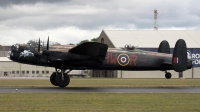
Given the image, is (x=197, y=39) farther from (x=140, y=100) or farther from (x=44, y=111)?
(x=44, y=111)

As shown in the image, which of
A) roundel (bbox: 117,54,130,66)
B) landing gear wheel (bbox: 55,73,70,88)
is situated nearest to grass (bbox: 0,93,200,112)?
landing gear wheel (bbox: 55,73,70,88)

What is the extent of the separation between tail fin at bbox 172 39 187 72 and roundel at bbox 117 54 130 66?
3857 millimetres

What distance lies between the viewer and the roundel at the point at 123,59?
31.8 meters

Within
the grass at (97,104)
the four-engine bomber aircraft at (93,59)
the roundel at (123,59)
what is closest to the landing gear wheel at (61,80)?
the four-engine bomber aircraft at (93,59)

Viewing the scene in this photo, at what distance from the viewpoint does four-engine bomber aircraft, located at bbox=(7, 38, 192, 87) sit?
29422 millimetres

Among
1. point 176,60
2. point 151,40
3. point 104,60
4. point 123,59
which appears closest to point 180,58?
point 176,60

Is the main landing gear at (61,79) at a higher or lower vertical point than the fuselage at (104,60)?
lower

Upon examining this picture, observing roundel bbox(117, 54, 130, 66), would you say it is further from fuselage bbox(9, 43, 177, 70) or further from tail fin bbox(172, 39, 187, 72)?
tail fin bbox(172, 39, 187, 72)

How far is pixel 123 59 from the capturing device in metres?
31.9

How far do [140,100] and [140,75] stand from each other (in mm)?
52501

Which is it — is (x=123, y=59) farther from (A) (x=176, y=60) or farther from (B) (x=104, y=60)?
(A) (x=176, y=60)

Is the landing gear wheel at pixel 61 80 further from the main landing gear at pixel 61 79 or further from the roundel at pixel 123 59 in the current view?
the roundel at pixel 123 59

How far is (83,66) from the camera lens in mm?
30453

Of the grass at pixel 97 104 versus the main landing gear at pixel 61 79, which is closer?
the grass at pixel 97 104
